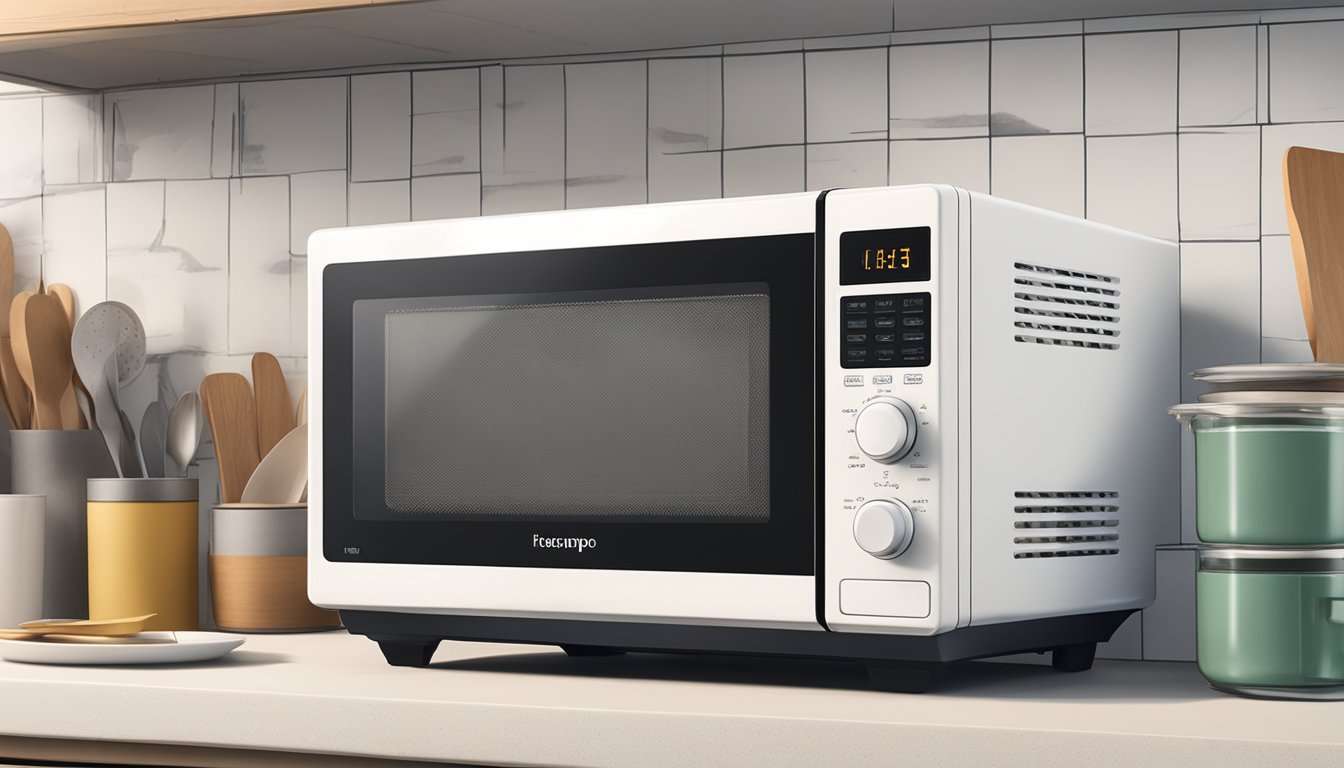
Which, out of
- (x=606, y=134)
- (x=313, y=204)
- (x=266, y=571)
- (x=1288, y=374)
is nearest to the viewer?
(x=1288, y=374)

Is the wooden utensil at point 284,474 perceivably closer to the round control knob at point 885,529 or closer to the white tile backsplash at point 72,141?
the white tile backsplash at point 72,141

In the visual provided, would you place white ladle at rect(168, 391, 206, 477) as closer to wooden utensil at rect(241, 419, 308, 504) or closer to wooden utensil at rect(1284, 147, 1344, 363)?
wooden utensil at rect(241, 419, 308, 504)

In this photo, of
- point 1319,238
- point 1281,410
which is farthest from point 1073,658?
point 1319,238

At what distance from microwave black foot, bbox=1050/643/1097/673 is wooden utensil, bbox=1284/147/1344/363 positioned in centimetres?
28

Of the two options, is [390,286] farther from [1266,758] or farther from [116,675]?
[1266,758]

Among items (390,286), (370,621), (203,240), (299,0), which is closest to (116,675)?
(370,621)

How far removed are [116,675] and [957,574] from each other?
60 centimetres

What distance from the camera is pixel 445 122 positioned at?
1.57 meters

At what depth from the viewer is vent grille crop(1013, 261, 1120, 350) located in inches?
40.3

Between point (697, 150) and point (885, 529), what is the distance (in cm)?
63

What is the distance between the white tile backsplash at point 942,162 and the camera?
138cm

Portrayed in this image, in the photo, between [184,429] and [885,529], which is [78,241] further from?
[885,529]

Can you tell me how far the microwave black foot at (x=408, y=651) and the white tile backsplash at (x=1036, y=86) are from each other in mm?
683

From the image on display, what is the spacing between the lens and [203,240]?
5.45 ft
